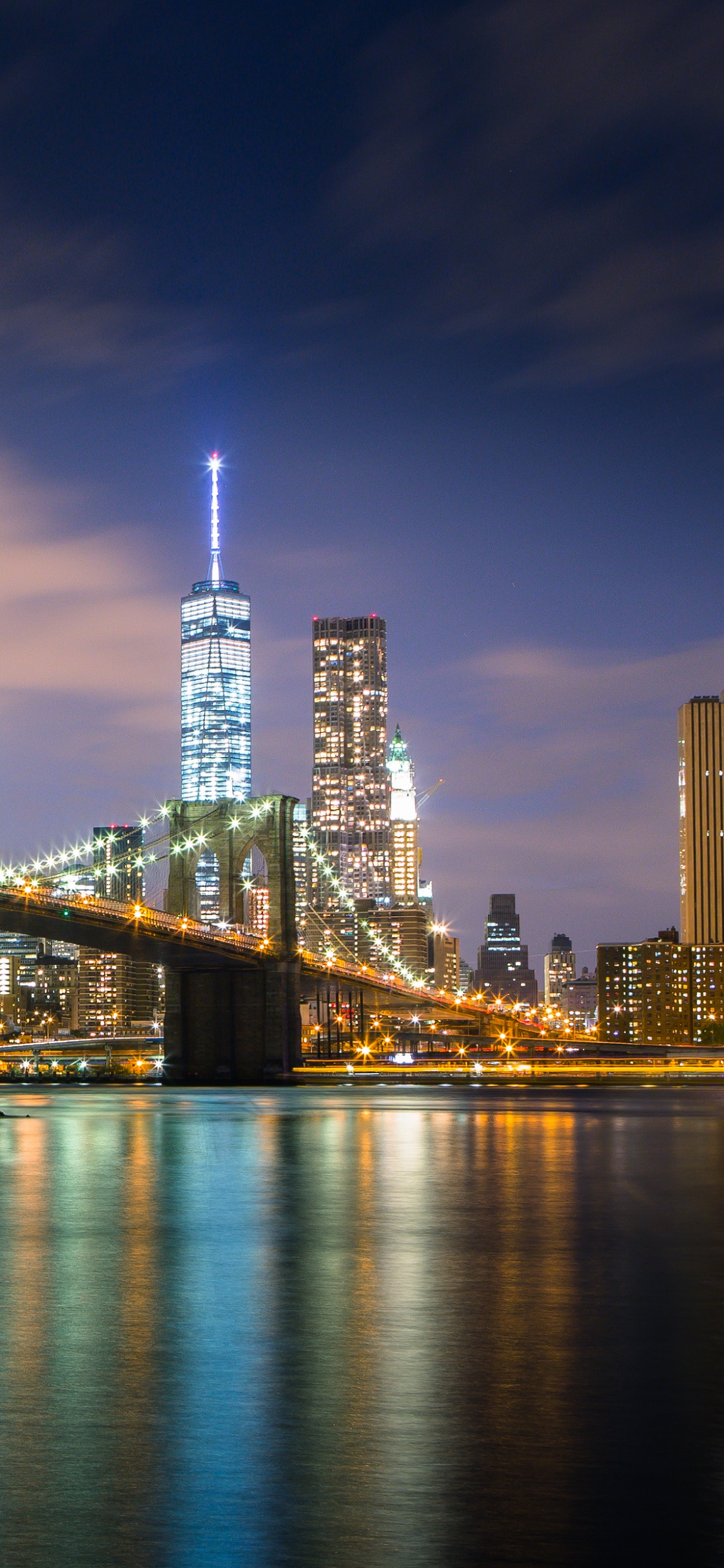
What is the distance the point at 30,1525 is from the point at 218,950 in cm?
9627

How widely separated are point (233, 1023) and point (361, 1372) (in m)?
96.3

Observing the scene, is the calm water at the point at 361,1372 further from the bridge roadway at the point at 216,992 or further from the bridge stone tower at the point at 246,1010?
the bridge stone tower at the point at 246,1010

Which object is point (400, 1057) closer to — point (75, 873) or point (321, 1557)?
point (75, 873)

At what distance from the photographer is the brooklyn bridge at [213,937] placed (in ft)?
324

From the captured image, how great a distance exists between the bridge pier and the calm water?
73.7 m

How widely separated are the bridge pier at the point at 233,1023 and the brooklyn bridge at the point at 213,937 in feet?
0.26

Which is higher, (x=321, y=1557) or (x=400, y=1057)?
(x=321, y=1557)

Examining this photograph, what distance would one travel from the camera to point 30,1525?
909 cm

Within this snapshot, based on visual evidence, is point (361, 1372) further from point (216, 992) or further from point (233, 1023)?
point (233, 1023)

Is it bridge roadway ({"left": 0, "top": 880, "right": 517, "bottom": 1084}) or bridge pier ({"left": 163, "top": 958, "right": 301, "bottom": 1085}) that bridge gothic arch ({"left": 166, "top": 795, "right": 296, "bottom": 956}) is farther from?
bridge pier ({"left": 163, "top": 958, "right": 301, "bottom": 1085})

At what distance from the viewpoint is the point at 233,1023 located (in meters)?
109

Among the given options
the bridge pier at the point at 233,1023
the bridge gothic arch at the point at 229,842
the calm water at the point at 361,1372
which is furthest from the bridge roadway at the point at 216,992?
the calm water at the point at 361,1372

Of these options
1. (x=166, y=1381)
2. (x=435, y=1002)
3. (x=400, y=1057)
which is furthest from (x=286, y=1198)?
(x=435, y=1002)

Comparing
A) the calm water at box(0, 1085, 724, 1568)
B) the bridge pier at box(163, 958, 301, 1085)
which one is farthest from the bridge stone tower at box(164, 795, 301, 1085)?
the calm water at box(0, 1085, 724, 1568)
